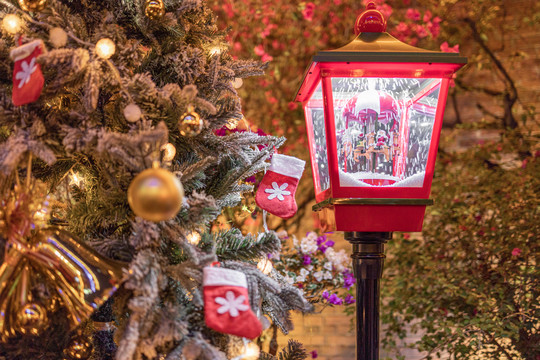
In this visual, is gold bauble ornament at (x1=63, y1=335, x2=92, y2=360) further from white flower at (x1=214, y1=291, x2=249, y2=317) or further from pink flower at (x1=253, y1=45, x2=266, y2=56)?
pink flower at (x1=253, y1=45, x2=266, y2=56)

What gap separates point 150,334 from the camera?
0.97 meters

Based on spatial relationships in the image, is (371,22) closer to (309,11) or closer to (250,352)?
(250,352)

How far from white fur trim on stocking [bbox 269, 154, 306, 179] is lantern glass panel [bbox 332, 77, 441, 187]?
0.13 m

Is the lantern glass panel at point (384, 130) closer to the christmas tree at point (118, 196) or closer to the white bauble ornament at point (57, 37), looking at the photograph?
the christmas tree at point (118, 196)

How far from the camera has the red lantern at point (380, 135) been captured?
55.3 inches

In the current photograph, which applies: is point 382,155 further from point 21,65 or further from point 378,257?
Answer: point 21,65

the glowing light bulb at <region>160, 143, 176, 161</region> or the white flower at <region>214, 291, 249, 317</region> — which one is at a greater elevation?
the glowing light bulb at <region>160, 143, 176, 161</region>

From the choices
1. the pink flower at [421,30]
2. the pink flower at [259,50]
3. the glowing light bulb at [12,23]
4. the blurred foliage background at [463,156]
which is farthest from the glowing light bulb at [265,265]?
the pink flower at [421,30]

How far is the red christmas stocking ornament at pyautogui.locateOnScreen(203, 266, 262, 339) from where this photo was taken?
3.20ft

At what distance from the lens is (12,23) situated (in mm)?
1056

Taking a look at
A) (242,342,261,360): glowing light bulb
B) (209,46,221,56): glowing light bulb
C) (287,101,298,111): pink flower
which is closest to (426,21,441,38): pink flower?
(287,101,298,111): pink flower

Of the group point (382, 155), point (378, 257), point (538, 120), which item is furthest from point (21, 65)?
point (538, 120)

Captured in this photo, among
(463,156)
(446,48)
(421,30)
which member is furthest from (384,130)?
(421,30)

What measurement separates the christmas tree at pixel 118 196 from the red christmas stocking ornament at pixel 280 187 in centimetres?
14
